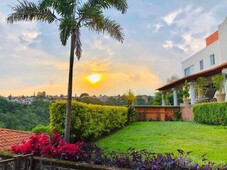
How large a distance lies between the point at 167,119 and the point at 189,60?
1496 centimetres

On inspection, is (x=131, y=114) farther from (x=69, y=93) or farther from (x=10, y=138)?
(x=69, y=93)

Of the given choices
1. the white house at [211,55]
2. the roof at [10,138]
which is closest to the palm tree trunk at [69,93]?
the roof at [10,138]

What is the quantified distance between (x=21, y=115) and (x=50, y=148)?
11.0m

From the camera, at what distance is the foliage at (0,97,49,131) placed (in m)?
15.2

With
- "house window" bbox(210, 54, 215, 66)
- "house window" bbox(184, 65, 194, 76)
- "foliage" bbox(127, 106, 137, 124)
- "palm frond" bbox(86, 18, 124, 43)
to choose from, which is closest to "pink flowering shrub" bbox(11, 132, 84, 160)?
"palm frond" bbox(86, 18, 124, 43)

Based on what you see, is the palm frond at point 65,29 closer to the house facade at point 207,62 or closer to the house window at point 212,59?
the house facade at point 207,62

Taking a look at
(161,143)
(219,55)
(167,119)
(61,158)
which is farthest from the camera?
(219,55)

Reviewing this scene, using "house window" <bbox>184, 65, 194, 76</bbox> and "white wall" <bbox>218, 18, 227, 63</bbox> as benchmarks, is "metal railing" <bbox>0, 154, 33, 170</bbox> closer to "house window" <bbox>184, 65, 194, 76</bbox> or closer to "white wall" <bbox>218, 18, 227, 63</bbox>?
"white wall" <bbox>218, 18, 227, 63</bbox>

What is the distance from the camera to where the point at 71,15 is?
7.18 metres

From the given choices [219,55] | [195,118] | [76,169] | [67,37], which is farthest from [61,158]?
[219,55]

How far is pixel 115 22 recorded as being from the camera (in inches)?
305

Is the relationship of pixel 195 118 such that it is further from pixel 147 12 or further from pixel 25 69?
pixel 25 69

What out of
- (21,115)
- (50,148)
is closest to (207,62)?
(21,115)

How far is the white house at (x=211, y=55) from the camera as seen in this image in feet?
75.7
